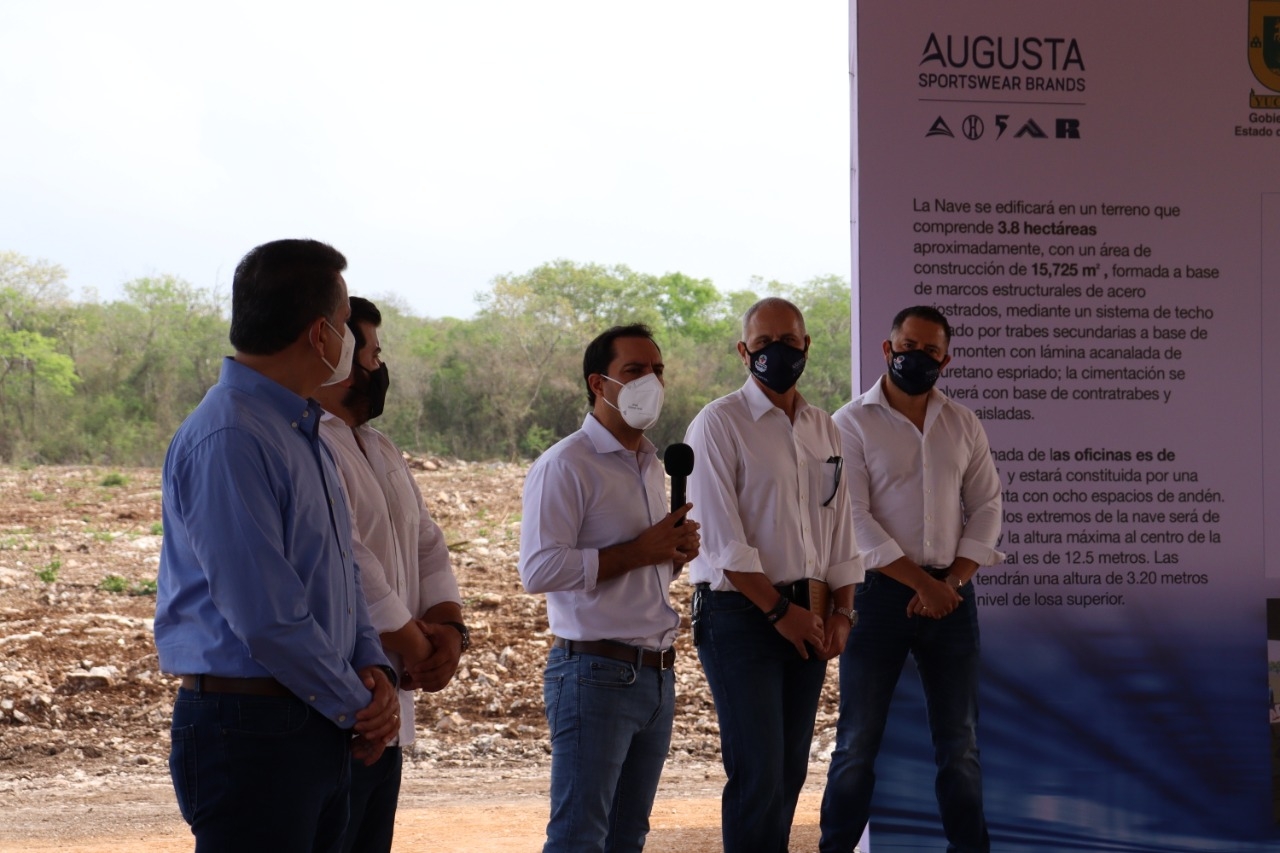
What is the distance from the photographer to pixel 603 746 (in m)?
2.82

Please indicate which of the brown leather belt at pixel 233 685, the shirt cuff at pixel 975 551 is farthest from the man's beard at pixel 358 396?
the shirt cuff at pixel 975 551

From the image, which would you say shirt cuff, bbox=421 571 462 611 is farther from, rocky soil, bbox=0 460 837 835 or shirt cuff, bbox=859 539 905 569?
rocky soil, bbox=0 460 837 835

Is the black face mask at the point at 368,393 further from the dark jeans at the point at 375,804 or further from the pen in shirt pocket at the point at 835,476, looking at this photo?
the pen in shirt pocket at the point at 835,476

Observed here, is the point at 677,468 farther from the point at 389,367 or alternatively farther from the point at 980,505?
the point at 389,367

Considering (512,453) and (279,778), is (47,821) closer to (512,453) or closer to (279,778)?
(279,778)

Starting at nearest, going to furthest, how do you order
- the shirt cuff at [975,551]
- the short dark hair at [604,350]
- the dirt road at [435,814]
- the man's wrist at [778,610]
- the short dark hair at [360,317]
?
the short dark hair at [360,317]
the short dark hair at [604,350]
the man's wrist at [778,610]
the shirt cuff at [975,551]
the dirt road at [435,814]

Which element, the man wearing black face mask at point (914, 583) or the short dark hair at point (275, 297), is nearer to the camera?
the short dark hair at point (275, 297)

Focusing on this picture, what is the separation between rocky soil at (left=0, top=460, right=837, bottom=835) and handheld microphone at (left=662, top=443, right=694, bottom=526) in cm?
535

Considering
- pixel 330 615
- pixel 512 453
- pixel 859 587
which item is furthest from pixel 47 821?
pixel 512 453

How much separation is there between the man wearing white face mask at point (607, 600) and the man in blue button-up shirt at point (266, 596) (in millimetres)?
870

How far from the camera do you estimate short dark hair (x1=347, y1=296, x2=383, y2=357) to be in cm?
262

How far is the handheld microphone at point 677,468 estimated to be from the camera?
303 cm

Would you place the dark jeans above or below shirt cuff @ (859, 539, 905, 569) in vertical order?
below

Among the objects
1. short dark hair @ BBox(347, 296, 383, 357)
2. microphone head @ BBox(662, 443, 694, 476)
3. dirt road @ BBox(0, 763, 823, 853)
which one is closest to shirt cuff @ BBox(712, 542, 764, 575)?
microphone head @ BBox(662, 443, 694, 476)
